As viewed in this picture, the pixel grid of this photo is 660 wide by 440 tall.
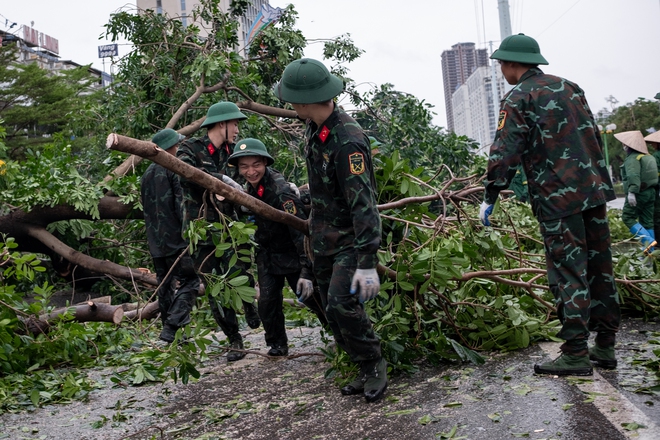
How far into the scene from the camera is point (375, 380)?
12.3 feet

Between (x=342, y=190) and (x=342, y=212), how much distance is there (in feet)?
0.59

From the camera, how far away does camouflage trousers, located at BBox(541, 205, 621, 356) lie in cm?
360

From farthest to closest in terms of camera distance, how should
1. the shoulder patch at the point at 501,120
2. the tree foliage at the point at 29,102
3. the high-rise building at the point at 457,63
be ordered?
1. the high-rise building at the point at 457,63
2. the tree foliage at the point at 29,102
3. the shoulder patch at the point at 501,120

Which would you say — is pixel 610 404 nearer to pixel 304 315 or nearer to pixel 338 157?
pixel 338 157

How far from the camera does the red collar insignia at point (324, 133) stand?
3641mm

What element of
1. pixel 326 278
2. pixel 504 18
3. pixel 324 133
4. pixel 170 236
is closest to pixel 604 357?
pixel 326 278

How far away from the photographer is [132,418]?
4066 mm

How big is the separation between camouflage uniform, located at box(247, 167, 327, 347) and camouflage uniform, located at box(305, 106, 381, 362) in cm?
80

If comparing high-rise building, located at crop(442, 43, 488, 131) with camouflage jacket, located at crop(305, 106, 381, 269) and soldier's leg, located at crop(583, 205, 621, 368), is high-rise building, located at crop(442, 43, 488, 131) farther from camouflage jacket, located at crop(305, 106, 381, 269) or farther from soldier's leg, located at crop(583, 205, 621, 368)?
camouflage jacket, located at crop(305, 106, 381, 269)

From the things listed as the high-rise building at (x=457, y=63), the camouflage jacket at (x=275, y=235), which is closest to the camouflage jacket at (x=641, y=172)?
the camouflage jacket at (x=275, y=235)

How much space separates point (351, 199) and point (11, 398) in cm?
295

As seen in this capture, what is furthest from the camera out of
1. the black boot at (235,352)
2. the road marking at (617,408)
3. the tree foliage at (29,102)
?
the tree foliage at (29,102)

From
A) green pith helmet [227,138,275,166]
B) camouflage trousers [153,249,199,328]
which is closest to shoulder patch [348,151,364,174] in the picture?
green pith helmet [227,138,275,166]

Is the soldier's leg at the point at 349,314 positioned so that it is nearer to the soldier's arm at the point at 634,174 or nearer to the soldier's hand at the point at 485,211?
the soldier's hand at the point at 485,211
